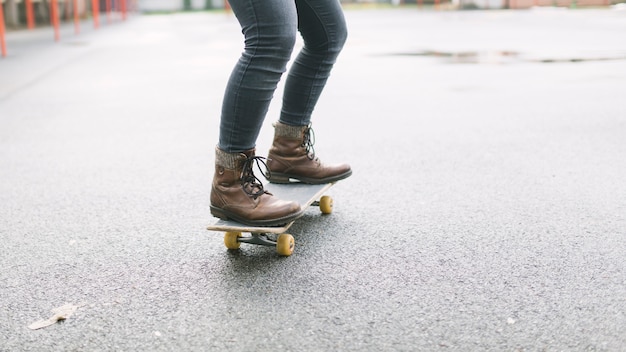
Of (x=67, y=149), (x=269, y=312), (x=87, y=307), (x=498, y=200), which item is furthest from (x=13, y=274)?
(x=67, y=149)

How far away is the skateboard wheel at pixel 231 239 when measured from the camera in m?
3.00

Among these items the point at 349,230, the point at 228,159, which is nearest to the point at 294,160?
the point at 349,230

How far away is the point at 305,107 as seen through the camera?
11.2ft

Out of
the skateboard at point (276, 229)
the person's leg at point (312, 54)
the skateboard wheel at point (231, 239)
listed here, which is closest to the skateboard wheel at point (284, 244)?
the skateboard at point (276, 229)

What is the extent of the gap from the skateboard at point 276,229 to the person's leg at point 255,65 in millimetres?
309

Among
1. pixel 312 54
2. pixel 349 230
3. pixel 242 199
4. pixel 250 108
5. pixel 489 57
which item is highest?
pixel 312 54

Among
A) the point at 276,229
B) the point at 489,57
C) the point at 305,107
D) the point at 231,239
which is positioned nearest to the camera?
the point at 276,229

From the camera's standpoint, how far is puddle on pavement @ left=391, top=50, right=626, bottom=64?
1056 cm

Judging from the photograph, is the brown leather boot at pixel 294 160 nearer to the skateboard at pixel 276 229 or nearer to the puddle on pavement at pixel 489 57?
the skateboard at pixel 276 229

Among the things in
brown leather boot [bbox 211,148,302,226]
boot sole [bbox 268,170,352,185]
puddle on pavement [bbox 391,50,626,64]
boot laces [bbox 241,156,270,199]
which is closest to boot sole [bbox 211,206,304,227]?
brown leather boot [bbox 211,148,302,226]

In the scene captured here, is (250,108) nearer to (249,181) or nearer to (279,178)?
(249,181)

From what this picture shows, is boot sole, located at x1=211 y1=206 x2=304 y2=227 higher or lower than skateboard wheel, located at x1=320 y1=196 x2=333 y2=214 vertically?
higher

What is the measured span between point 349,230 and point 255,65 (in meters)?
0.93

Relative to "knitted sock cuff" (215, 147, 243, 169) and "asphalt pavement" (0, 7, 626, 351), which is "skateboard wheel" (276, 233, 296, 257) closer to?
"asphalt pavement" (0, 7, 626, 351)
